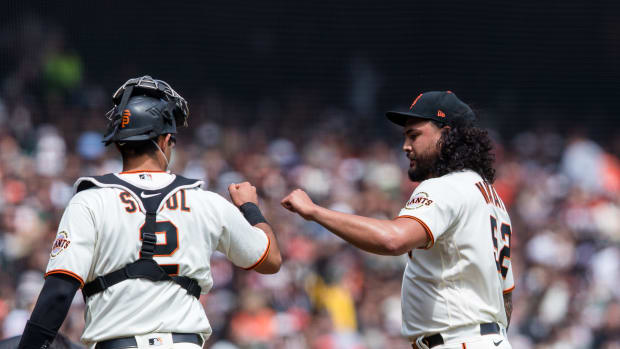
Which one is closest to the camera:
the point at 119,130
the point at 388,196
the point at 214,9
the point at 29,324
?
the point at 29,324

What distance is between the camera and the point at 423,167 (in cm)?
381

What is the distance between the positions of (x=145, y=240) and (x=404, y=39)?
10742 millimetres

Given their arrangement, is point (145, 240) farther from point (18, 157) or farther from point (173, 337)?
point (18, 157)

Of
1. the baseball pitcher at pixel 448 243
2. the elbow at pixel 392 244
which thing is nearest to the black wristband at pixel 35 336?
the baseball pitcher at pixel 448 243

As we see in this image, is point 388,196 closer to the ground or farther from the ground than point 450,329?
closer to the ground

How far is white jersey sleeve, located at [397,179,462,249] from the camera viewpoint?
133 inches

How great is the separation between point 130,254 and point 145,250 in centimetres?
6

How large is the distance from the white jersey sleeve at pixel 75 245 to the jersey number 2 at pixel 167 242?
238mm

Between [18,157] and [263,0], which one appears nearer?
[18,157]

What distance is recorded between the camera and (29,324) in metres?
2.87

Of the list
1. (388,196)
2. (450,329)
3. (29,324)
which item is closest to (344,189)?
(388,196)

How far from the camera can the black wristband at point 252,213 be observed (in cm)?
344

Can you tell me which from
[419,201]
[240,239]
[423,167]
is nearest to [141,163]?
[240,239]

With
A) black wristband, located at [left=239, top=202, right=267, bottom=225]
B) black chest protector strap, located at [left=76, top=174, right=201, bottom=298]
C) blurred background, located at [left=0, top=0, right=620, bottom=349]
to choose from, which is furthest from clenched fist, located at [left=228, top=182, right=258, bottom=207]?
blurred background, located at [left=0, top=0, right=620, bottom=349]
